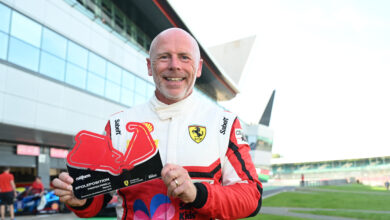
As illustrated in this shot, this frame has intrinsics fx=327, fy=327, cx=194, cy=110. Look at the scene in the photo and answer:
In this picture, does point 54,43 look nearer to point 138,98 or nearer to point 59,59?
point 59,59

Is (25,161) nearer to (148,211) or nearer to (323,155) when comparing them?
(148,211)

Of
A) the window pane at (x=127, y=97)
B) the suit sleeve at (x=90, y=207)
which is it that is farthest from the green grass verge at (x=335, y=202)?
the suit sleeve at (x=90, y=207)

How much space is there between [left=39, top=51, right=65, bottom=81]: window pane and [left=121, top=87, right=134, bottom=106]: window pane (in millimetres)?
5350

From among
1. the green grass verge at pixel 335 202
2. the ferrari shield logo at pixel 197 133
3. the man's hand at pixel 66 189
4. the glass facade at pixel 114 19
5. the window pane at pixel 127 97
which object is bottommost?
the green grass verge at pixel 335 202

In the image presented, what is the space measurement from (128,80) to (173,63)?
66.0 feet

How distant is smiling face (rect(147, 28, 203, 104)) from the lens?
6.12 ft

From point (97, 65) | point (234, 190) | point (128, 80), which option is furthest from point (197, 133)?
point (128, 80)

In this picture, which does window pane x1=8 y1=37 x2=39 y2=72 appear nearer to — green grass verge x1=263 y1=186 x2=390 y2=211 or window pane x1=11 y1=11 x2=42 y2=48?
window pane x1=11 y1=11 x2=42 y2=48

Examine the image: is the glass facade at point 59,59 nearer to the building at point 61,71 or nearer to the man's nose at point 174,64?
the building at point 61,71

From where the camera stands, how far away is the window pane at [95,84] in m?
17.8

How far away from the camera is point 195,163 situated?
5.88 feet

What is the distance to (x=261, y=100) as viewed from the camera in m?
65.8

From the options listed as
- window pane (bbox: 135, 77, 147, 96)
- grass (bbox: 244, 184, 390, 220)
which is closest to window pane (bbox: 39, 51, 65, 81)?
window pane (bbox: 135, 77, 147, 96)

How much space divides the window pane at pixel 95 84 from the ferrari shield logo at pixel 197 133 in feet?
55.4
